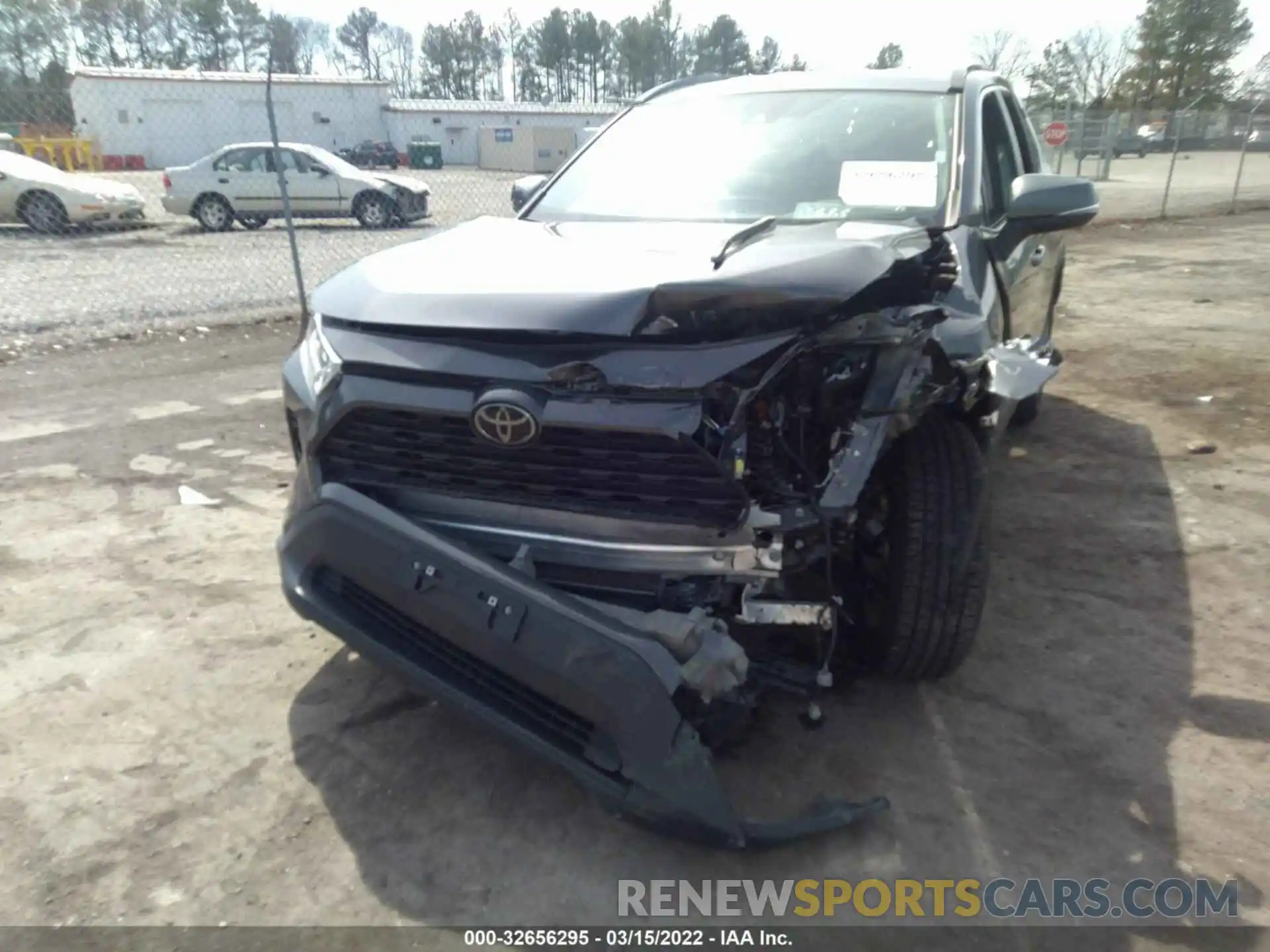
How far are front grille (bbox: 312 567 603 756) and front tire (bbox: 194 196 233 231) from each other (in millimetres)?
16168

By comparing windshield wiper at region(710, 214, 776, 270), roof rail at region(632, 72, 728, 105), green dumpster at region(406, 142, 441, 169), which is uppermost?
roof rail at region(632, 72, 728, 105)

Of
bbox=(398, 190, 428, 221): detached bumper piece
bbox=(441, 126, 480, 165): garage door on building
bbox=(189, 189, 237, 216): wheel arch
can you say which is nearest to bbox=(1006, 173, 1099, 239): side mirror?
bbox=(398, 190, 428, 221): detached bumper piece

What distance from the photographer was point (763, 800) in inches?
99.8

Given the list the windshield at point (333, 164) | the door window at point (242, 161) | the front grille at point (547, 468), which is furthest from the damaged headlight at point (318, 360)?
the door window at point (242, 161)

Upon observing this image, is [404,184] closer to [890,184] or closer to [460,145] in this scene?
[890,184]

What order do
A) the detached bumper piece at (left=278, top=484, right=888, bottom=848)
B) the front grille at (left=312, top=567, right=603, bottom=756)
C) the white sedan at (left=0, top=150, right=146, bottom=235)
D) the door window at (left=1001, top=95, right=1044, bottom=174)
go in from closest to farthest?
the detached bumper piece at (left=278, top=484, right=888, bottom=848), the front grille at (left=312, top=567, right=603, bottom=756), the door window at (left=1001, top=95, right=1044, bottom=174), the white sedan at (left=0, top=150, right=146, bottom=235)

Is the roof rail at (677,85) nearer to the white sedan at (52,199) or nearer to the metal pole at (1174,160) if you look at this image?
the white sedan at (52,199)

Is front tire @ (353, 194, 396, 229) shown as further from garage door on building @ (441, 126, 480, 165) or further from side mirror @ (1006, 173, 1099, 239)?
garage door on building @ (441, 126, 480, 165)

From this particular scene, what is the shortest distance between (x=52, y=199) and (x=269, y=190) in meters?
3.35

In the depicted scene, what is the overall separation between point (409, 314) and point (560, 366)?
1.53 ft

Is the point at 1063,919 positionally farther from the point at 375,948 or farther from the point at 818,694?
the point at 375,948

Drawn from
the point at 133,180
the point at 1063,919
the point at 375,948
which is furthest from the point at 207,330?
the point at 133,180

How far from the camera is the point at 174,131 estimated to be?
99.1 feet

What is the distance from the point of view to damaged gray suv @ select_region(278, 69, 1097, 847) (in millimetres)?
2184
